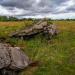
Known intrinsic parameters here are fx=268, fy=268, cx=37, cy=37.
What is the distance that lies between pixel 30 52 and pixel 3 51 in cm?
597

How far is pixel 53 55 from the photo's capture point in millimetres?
24906

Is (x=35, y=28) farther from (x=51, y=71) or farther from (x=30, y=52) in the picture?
(x=51, y=71)

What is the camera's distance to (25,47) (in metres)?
27.3

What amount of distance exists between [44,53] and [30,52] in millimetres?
1347

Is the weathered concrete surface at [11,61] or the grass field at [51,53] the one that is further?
the grass field at [51,53]

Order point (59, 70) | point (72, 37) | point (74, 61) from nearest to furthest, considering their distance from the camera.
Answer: point (59, 70) → point (74, 61) → point (72, 37)

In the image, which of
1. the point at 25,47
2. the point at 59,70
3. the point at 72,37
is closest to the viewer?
the point at 59,70

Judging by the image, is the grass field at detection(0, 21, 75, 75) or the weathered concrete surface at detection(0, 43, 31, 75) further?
the grass field at detection(0, 21, 75, 75)

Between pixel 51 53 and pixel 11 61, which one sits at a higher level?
pixel 11 61

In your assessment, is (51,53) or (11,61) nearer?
(11,61)

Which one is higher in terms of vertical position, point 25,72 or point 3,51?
point 3,51

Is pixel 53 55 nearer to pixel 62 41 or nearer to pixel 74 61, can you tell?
pixel 74 61

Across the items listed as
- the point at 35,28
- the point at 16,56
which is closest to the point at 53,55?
the point at 16,56

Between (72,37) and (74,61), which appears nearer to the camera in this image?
(74,61)
